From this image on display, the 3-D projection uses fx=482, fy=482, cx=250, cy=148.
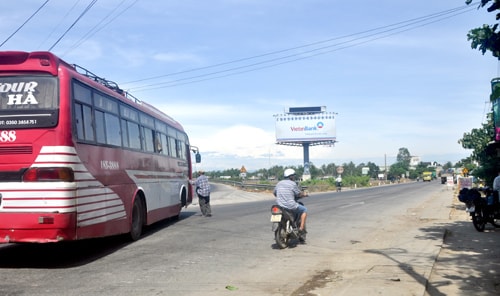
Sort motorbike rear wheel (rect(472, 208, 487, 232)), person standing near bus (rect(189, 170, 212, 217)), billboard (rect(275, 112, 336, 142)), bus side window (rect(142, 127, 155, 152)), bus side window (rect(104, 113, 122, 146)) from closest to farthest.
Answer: bus side window (rect(104, 113, 122, 146)) → bus side window (rect(142, 127, 155, 152)) → motorbike rear wheel (rect(472, 208, 487, 232)) → person standing near bus (rect(189, 170, 212, 217)) → billboard (rect(275, 112, 336, 142))

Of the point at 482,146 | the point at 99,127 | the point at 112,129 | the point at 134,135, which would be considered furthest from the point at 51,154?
the point at 482,146

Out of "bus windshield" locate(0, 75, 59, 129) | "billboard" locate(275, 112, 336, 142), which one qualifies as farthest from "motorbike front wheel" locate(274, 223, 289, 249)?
"billboard" locate(275, 112, 336, 142)

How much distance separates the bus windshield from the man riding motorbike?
464cm

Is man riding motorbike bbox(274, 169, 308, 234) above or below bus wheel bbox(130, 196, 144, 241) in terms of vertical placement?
above

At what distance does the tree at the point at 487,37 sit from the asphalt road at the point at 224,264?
3.54m

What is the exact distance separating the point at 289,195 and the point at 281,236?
2.83 feet

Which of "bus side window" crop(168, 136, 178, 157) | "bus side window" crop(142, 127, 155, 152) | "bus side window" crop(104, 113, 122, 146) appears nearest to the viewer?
"bus side window" crop(104, 113, 122, 146)

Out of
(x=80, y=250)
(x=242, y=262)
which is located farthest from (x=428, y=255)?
(x=80, y=250)

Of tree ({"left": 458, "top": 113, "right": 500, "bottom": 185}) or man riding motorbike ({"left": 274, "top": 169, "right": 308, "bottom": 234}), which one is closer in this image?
man riding motorbike ({"left": 274, "top": 169, "right": 308, "bottom": 234})

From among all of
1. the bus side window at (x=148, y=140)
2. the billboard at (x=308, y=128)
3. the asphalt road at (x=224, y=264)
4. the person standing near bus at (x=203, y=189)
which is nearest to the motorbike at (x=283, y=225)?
the asphalt road at (x=224, y=264)

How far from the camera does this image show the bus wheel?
10961 millimetres

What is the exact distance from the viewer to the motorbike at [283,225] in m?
9.84

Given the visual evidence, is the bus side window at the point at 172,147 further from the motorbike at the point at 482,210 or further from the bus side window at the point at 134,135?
the motorbike at the point at 482,210

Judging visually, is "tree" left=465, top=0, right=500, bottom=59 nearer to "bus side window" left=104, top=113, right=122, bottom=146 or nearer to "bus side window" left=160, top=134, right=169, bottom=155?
"bus side window" left=104, top=113, right=122, bottom=146
